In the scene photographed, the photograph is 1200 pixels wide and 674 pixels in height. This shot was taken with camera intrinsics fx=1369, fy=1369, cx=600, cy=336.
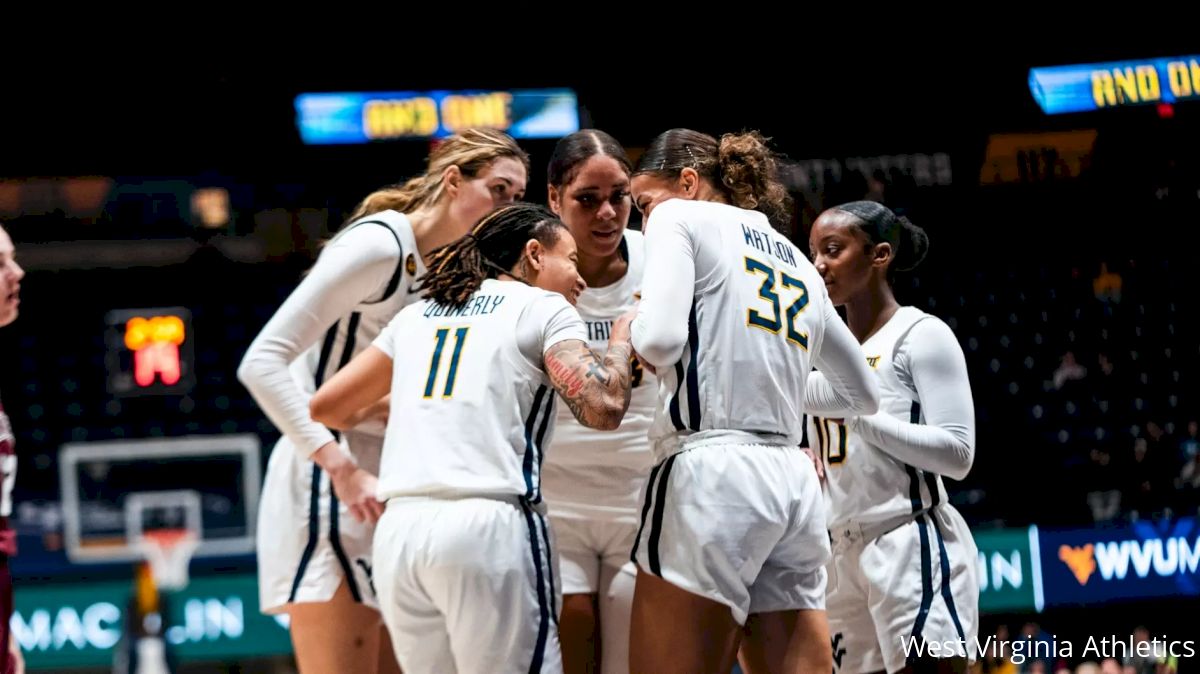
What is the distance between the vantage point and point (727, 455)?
3098 millimetres

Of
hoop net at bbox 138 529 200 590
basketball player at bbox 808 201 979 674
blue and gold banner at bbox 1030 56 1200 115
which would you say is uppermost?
blue and gold banner at bbox 1030 56 1200 115

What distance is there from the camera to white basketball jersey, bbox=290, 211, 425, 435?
3.84 meters

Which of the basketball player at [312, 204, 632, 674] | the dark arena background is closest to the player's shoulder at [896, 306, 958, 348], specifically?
the basketball player at [312, 204, 632, 674]

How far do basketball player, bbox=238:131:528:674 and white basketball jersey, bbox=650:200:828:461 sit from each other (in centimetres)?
92

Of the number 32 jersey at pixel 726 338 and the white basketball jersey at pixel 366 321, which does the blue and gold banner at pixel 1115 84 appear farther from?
the number 32 jersey at pixel 726 338

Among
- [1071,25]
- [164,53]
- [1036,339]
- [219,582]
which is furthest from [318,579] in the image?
[1071,25]

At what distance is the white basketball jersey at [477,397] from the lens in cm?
311

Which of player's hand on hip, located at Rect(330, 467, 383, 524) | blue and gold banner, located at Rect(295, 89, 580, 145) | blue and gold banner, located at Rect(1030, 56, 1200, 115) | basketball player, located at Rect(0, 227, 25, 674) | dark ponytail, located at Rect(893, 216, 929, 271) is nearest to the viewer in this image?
basketball player, located at Rect(0, 227, 25, 674)

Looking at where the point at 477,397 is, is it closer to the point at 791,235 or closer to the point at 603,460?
the point at 603,460

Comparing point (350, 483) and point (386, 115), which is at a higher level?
point (386, 115)

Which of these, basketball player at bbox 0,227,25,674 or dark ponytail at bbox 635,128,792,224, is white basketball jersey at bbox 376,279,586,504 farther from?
basketball player at bbox 0,227,25,674

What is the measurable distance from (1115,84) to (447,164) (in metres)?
14.3

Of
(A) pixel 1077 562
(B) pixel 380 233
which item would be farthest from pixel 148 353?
(B) pixel 380 233

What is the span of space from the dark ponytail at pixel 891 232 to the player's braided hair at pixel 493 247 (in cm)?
108
